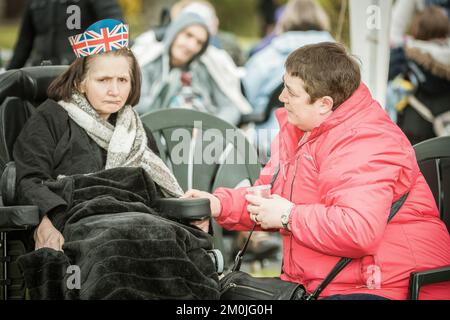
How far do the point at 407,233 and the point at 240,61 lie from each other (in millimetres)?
5695

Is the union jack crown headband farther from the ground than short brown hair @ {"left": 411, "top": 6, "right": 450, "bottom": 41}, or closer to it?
closer to it

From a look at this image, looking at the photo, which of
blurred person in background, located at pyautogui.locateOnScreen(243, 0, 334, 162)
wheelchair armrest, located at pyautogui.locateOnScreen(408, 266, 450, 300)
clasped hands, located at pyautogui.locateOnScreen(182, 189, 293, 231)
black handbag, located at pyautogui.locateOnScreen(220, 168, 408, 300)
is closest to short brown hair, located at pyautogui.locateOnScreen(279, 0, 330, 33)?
blurred person in background, located at pyautogui.locateOnScreen(243, 0, 334, 162)

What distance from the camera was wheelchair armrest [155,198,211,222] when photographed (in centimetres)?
358

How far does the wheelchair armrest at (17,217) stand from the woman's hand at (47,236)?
0.28ft

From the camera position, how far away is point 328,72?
3.44m

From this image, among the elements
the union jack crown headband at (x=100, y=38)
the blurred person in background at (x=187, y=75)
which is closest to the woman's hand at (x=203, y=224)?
the union jack crown headband at (x=100, y=38)

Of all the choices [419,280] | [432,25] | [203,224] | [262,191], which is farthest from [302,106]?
[432,25]

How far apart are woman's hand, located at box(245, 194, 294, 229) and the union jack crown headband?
0.97 meters

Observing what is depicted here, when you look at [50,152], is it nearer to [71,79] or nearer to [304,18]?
[71,79]

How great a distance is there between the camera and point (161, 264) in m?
3.19

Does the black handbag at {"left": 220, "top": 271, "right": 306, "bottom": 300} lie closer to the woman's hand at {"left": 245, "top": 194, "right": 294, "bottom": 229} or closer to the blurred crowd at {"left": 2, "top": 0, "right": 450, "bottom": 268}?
the woman's hand at {"left": 245, "top": 194, "right": 294, "bottom": 229}

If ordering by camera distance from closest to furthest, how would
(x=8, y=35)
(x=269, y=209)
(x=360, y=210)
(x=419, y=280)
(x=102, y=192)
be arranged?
1. (x=360, y=210)
2. (x=419, y=280)
3. (x=269, y=209)
4. (x=102, y=192)
5. (x=8, y=35)

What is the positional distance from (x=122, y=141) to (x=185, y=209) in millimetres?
482
